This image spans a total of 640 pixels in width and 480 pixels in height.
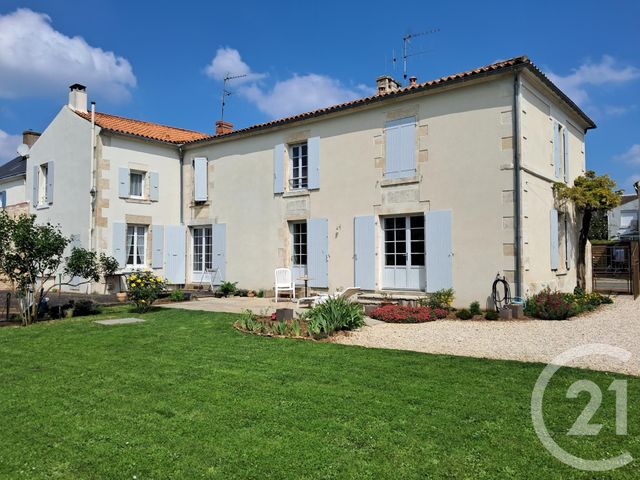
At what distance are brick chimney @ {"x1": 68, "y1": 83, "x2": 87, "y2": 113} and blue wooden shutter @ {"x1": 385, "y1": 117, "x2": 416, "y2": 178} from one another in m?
10.4

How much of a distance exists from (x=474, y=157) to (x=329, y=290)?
471cm

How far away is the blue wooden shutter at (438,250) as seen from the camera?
10.4 meters

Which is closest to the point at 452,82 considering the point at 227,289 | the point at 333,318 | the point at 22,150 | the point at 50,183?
the point at 333,318

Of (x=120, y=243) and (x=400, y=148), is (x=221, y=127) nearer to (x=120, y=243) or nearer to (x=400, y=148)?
(x=120, y=243)

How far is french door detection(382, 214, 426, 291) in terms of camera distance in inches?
439

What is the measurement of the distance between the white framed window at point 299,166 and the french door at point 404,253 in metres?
2.80

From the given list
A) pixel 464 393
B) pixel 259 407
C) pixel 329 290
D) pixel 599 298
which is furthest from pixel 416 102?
pixel 259 407

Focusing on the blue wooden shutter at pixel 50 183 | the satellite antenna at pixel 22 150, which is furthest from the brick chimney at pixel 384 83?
the satellite antenna at pixel 22 150

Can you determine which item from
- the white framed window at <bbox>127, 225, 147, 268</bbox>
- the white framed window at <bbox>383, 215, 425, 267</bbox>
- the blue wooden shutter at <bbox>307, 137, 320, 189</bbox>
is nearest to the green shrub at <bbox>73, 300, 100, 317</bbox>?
the white framed window at <bbox>127, 225, 147, 268</bbox>

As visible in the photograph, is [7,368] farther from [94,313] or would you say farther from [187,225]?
[187,225]

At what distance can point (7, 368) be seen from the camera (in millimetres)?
5387

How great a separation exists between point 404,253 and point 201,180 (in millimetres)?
7401

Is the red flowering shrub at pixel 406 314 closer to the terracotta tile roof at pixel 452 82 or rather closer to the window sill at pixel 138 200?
the terracotta tile roof at pixel 452 82

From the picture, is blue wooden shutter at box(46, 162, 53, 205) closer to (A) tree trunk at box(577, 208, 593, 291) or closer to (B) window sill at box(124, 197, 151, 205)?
(B) window sill at box(124, 197, 151, 205)
